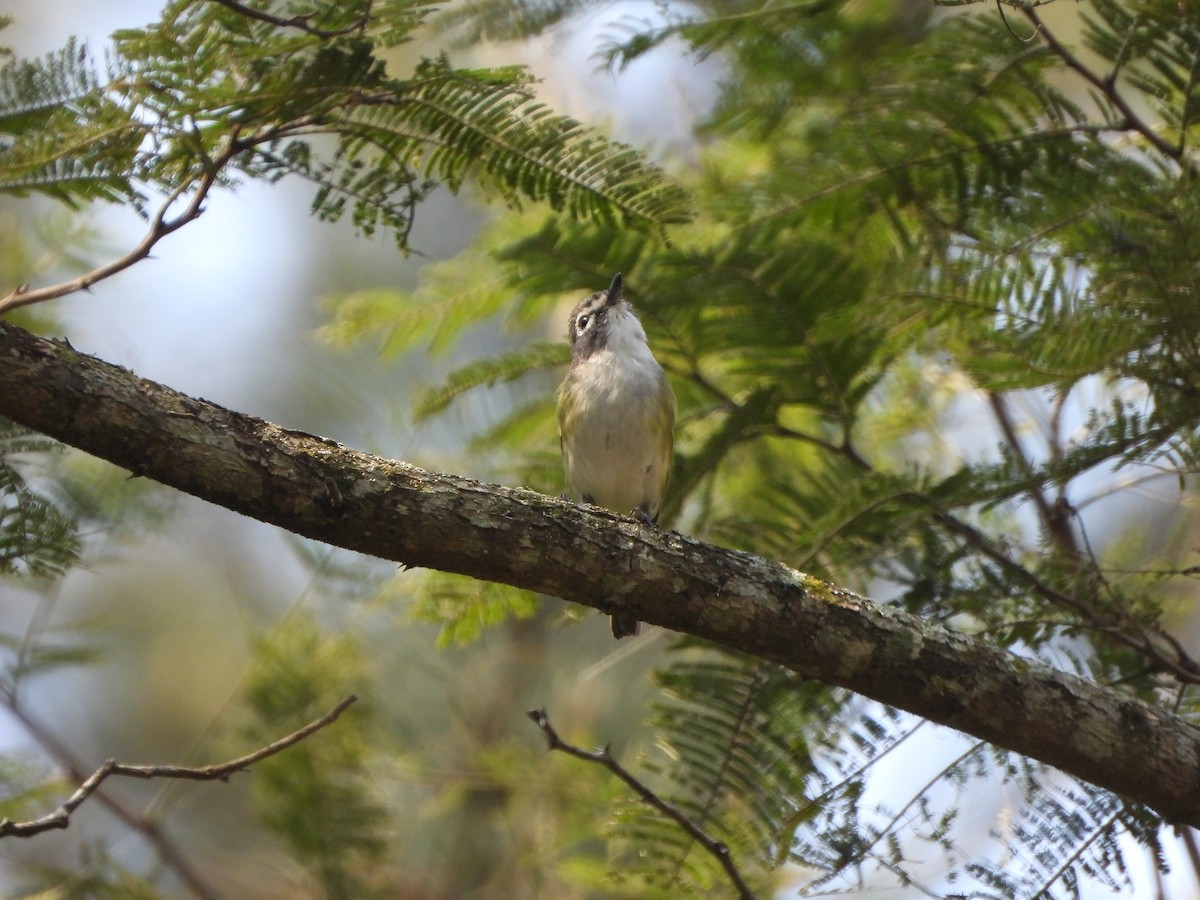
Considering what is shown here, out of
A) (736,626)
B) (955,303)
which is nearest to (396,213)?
(736,626)

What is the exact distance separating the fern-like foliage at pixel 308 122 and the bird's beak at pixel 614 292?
781 millimetres

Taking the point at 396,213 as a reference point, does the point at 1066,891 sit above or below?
below

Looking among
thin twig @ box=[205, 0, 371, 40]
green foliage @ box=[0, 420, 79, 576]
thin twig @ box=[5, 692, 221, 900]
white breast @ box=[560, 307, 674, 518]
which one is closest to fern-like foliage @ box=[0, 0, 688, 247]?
thin twig @ box=[205, 0, 371, 40]

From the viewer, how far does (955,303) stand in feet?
10.6

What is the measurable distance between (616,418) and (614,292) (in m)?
0.63

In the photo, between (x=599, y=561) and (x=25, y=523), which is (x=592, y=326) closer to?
(x=599, y=561)

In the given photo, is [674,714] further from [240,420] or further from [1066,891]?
[240,420]

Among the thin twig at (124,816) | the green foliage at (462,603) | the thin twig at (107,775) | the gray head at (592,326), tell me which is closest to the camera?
the thin twig at (107,775)

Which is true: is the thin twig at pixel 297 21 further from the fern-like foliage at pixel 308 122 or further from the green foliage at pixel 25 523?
the green foliage at pixel 25 523

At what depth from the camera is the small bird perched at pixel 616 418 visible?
181 inches

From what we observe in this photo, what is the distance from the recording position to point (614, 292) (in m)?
4.20

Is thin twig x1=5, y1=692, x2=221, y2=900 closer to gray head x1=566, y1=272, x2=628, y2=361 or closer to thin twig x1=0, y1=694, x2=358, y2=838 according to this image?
thin twig x1=0, y1=694, x2=358, y2=838

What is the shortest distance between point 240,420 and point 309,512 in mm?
242

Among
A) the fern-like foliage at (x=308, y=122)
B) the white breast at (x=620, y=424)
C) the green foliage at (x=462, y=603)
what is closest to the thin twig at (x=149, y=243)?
the fern-like foliage at (x=308, y=122)
